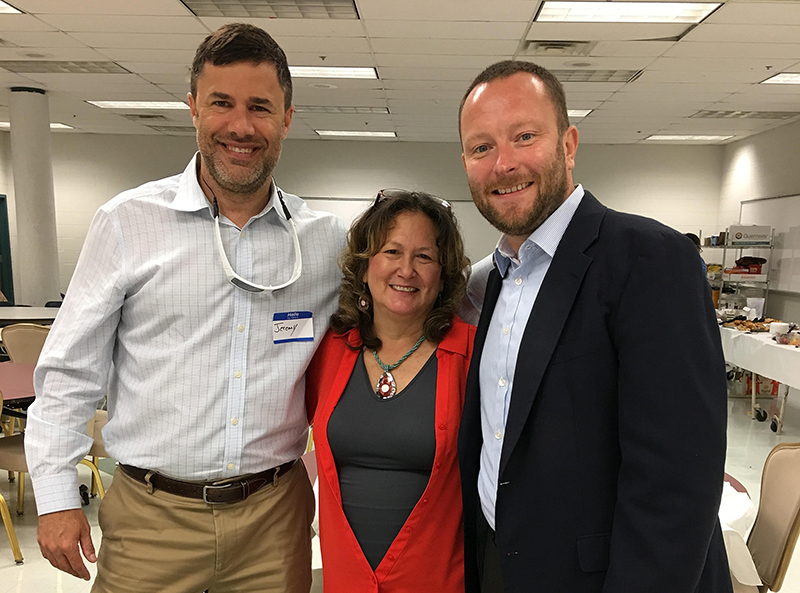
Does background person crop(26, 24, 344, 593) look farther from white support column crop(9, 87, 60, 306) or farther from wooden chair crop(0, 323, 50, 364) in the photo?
white support column crop(9, 87, 60, 306)

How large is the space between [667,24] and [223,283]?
4.98m

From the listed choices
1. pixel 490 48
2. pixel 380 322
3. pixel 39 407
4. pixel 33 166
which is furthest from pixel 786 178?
pixel 33 166

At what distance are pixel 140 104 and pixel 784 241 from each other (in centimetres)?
1000

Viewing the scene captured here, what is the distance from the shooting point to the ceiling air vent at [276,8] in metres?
4.73

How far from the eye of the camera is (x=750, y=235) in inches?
334

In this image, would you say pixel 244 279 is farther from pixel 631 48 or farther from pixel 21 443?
pixel 631 48

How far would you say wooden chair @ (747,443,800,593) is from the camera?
2041mm

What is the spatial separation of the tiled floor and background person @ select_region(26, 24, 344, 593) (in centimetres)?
94

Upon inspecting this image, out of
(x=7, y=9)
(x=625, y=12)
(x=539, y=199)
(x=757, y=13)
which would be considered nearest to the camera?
(x=539, y=199)

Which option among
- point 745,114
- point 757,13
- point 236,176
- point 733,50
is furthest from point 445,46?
point 745,114

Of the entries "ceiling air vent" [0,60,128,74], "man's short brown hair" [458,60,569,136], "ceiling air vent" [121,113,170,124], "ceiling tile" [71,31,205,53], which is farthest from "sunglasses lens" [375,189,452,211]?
"ceiling air vent" [121,113,170,124]

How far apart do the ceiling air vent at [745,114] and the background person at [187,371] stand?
27.8ft

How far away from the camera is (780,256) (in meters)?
8.94

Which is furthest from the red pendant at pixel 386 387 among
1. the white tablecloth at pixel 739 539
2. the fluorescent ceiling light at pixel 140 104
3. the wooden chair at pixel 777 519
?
the fluorescent ceiling light at pixel 140 104
